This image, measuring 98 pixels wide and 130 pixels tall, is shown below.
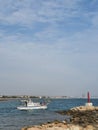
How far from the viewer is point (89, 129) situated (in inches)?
1289

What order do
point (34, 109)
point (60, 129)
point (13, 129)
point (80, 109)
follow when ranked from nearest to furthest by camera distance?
point (60, 129)
point (13, 129)
point (80, 109)
point (34, 109)

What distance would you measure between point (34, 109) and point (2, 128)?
50.8 m

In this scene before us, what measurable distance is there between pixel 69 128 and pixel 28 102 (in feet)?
227

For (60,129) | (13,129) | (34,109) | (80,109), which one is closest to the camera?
(60,129)

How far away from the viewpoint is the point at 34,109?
98312 mm

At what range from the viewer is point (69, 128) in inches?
1284

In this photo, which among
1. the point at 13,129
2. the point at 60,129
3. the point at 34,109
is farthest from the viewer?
the point at 34,109

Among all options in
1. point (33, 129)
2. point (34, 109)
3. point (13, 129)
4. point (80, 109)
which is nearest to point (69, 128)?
point (33, 129)

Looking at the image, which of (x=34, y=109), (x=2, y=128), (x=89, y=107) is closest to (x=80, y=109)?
(x=89, y=107)

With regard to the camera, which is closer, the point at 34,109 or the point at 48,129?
the point at 48,129

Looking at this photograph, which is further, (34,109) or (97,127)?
(34,109)

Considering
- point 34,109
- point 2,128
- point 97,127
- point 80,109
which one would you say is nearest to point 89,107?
point 80,109

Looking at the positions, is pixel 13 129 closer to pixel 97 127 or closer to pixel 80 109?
pixel 97 127

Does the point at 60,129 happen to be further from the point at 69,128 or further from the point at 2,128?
the point at 2,128
